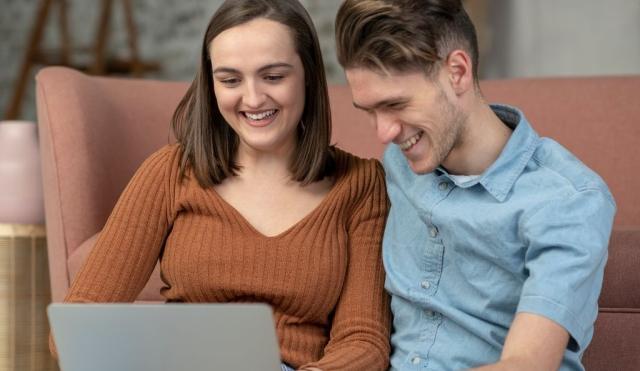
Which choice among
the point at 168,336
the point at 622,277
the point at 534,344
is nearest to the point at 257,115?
the point at 168,336

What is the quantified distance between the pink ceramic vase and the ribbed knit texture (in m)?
0.94

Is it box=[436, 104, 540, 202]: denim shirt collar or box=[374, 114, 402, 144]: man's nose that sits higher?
box=[374, 114, 402, 144]: man's nose

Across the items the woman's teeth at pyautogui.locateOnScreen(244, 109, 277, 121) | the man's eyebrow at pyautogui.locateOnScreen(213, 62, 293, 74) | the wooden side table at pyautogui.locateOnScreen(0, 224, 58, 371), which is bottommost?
the wooden side table at pyautogui.locateOnScreen(0, 224, 58, 371)

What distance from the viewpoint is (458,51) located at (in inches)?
56.1

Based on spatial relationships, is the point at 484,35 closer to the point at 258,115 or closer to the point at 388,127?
the point at 258,115

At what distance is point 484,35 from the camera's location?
4.95 m

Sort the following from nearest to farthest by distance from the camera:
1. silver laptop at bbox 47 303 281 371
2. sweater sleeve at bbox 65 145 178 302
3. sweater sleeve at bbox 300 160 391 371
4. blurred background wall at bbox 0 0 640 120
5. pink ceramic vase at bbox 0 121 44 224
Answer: silver laptop at bbox 47 303 281 371
sweater sleeve at bbox 300 160 391 371
sweater sleeve at bbox 65 145 178 302
pink ceramic vase at bbox 0 121 44 224
blurred background wall at bbox 0 0 640 120

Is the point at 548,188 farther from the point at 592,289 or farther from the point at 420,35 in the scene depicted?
the point at 420,35

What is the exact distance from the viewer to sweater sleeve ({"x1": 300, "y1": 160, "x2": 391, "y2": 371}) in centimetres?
158

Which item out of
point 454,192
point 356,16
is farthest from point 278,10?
point 454,192

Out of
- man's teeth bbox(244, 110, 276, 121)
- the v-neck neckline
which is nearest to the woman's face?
man's teeth bbox(244, 110, 276, 121)

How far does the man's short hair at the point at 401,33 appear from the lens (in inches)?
55.0

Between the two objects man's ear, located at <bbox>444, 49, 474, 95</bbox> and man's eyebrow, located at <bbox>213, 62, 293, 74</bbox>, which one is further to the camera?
man's eyebrow, located at <bbox>213, 62, 293, 74</bbox>

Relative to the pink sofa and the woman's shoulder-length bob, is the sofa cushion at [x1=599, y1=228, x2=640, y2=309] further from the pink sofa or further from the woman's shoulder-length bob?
the woman's shoulder-length bob
